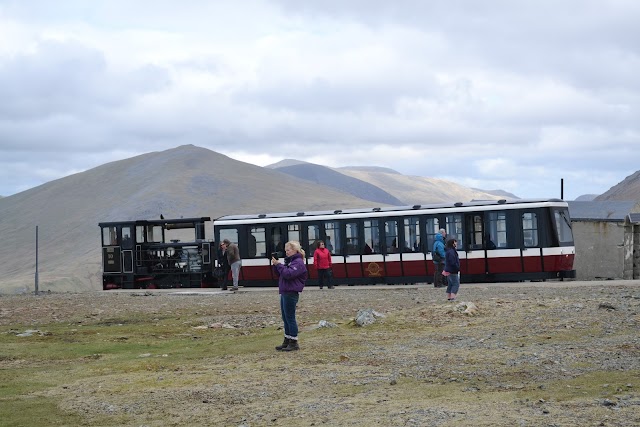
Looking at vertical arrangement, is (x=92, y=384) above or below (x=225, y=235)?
below

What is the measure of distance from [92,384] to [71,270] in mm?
87902

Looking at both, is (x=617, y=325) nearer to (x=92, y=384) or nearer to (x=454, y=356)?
(x=454, y=356)

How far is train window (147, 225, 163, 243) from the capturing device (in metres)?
46.5

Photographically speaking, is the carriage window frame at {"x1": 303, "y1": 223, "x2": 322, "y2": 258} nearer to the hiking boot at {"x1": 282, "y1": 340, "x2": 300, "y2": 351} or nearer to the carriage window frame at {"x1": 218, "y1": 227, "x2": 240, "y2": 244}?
the carriage window frame at {"x1": 218, "y1": 227, "x2": 240, "y2": 244}

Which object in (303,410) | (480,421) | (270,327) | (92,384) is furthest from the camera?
(270,327)

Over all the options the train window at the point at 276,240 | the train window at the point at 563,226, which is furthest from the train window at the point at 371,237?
the train window at the point at 563,226

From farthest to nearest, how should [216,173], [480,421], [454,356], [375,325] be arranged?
[216,173], [375,325], [454,356], [480,421]

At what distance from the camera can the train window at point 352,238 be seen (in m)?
40.2

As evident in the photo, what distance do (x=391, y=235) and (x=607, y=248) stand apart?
413 inches

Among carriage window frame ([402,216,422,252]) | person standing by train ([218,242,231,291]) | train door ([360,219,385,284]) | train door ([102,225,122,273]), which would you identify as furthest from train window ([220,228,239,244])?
carriage window frame ([402,216,422,252])

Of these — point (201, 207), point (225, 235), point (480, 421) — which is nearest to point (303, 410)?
point (480, 421)

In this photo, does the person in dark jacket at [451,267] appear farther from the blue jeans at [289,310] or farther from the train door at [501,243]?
the train door at [501,243]

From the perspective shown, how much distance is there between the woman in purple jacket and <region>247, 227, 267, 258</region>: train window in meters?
24.2

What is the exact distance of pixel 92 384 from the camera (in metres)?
15.0
